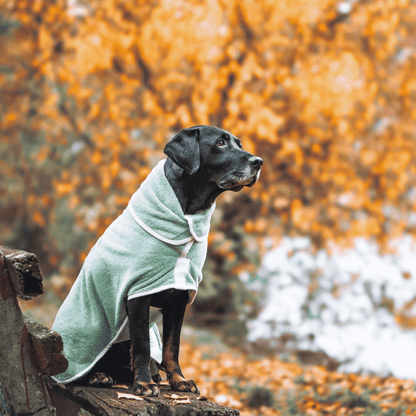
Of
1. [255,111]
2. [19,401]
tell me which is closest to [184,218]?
[19,401]

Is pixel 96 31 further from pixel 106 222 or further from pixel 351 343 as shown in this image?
pixel 351 343

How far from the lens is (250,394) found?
175 inches

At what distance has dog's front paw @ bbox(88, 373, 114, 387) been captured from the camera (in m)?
2.63

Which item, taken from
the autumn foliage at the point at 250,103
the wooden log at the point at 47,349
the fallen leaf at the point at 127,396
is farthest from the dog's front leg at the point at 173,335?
the autumn foliage at the point at 250,103

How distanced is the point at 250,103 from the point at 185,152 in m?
4.51

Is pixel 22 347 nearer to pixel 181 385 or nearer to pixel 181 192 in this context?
pixel 181 385

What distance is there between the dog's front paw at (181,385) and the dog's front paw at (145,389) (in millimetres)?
167

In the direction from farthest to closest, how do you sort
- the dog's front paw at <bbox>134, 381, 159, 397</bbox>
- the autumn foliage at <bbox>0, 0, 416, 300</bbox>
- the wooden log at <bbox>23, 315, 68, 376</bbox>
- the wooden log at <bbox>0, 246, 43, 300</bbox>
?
1. the autumn foliage at <bbox>0, 0, 416, 300</bbox>
2. the dog's front paw at <bbox>134, 381, 159, 397</bbox>
3. the wooden log at <bbox>23, 315, 68, 376</bbox>
4. the wooden log at <bbox>0, 246, 43, 300</bbox>

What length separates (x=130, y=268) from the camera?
97.8 inches

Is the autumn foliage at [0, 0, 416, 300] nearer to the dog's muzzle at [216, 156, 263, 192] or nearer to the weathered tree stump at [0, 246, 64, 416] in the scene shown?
the dog's muzzle at [216, 156, 263, 192]

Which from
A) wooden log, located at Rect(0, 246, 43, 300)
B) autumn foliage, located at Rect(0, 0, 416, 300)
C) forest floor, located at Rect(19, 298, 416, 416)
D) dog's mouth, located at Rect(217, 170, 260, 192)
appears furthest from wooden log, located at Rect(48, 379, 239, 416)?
autumn foliage, located at Rect(0, 0, 416, 300)

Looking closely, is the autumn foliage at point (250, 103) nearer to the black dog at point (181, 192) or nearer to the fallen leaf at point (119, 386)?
the black dog at point (181, 192)

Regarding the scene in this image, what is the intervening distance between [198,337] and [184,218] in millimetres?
5097

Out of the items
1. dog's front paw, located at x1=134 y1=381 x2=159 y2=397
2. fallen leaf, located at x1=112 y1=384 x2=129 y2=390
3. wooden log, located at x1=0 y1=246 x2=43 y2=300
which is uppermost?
wooden log, located at x1=0 y1=246 x2=43 y2=300
